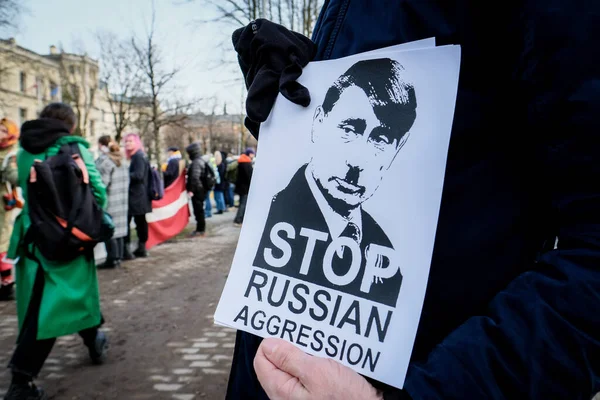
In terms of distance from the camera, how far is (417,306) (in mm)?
737

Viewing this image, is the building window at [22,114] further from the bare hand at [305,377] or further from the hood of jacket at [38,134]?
the bare hand at [305,377]

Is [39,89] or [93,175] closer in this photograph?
[93,175]

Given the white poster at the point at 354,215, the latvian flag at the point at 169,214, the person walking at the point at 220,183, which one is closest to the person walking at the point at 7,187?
the latvian flag at the point at 169,214

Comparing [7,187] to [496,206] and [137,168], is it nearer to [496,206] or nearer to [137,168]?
[137,168]

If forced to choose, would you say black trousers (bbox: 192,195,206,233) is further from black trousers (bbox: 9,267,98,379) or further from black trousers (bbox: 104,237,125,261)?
black trousers (bbox: 9,267,98,379)

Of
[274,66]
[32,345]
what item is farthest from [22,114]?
[274,66]

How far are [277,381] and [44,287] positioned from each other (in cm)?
318

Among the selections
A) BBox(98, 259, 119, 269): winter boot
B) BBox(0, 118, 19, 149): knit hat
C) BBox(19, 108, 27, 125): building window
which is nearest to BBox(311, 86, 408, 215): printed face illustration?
BBox(0, 118, 19, 149): knit hat

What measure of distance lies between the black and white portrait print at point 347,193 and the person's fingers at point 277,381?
147mm

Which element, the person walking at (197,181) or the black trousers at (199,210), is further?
the black trousers at (199,210)

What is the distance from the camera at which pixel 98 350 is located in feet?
12.7

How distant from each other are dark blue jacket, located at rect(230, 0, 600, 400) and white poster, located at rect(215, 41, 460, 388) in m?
0.05

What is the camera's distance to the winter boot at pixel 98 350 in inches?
151

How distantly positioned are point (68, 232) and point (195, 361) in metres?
1.55
